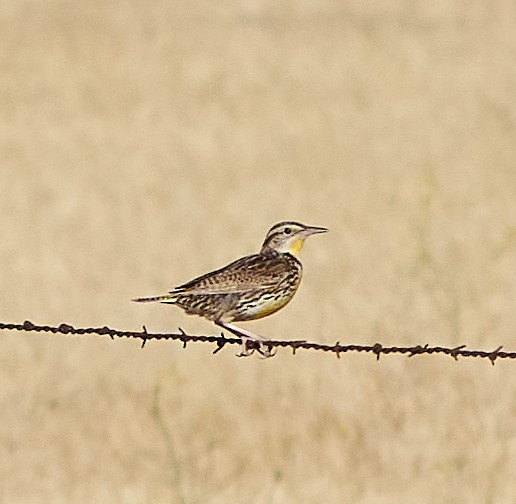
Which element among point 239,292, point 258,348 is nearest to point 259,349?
point 258,348

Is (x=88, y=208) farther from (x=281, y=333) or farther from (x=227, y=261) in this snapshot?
(x=281, y=333)

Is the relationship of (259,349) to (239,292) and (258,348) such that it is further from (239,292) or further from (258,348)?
(239,292)

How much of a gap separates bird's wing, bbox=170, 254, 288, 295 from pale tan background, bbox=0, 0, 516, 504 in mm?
1293

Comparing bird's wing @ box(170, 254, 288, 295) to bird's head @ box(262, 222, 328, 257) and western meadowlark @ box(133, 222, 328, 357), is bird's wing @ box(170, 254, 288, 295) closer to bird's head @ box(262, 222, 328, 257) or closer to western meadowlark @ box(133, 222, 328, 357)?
western meadowlark @ box(133, 222, 328, 357)

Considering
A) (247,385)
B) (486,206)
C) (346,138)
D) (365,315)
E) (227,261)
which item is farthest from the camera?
(346,138)

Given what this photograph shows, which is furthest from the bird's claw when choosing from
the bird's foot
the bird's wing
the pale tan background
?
the pale tan background

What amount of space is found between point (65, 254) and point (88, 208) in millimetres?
1699

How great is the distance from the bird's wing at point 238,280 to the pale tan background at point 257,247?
1293 mm

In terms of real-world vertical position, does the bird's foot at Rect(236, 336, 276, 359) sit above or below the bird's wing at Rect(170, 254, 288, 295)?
below

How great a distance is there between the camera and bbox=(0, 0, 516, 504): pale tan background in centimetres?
995

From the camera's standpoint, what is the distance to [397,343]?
37.3 ft

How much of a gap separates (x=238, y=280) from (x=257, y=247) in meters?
6.71

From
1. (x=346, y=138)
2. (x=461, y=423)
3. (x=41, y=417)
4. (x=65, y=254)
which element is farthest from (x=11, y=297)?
(x=346, y=138)

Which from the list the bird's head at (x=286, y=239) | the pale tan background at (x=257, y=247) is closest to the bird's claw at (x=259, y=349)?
the bird's head at (x=286, y=239)
